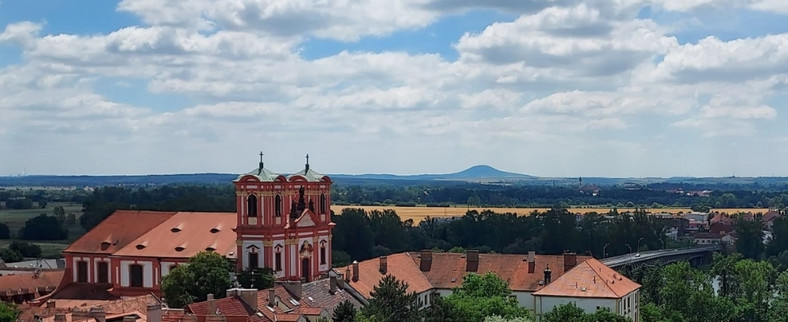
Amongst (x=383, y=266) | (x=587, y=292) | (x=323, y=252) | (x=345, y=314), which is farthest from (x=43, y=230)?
(x=345, y=314)

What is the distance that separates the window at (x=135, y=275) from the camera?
293ft

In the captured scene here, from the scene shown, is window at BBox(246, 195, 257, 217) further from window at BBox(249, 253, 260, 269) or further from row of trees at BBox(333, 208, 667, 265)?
row of trees at BBox(333, 208, 667, 265)

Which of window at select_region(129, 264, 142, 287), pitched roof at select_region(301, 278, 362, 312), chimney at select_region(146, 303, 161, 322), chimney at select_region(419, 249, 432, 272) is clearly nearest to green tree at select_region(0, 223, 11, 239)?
window at select_region(129, 264, 142, 287)

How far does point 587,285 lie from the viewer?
82.1 metres

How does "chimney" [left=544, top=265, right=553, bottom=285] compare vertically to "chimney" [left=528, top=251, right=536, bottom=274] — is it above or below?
below

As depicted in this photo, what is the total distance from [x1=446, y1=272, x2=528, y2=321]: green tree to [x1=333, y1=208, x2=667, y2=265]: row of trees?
77.9 m

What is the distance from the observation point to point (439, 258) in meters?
94.7

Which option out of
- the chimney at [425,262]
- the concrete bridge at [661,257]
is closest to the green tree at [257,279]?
the chimney at [425,262]

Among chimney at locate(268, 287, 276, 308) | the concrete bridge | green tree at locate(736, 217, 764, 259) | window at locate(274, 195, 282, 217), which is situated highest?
window at locate(274, 195, 282, 217)

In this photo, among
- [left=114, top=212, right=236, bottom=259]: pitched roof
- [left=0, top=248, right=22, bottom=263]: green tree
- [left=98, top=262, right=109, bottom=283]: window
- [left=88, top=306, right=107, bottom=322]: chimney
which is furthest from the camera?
[left=0, top=248, right=22, bottom=263]: green tree

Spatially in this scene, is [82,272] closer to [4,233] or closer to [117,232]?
[117,232]

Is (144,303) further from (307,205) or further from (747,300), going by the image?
(747,300)

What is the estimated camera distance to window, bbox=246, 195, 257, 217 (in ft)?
277

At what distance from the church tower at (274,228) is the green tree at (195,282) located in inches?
228
